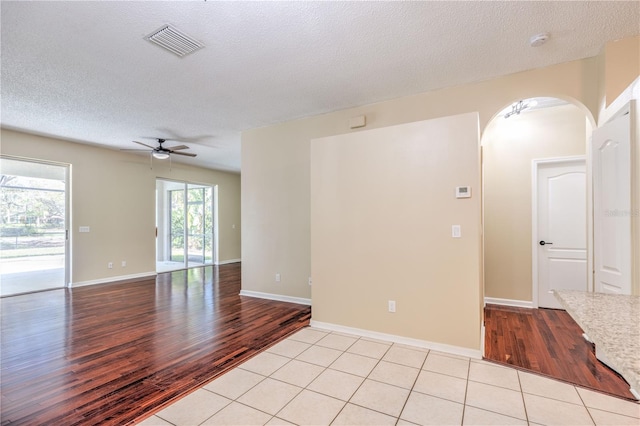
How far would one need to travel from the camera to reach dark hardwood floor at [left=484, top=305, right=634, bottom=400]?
246cm

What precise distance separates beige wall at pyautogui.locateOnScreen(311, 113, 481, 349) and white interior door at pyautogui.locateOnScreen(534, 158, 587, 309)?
2.36 m

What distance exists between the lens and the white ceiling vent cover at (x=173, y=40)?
2488 millimetres

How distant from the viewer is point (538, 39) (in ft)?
8.69

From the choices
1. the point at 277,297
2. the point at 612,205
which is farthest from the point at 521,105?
the point at 277,297

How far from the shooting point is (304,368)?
105 inches

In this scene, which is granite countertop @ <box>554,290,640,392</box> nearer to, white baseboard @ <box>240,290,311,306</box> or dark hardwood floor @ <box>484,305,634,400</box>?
dark hardwood floor @ <box>484,305,634,400</box>

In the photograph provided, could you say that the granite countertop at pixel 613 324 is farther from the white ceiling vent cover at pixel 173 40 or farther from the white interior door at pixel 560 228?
the white interior door at pixel 560 228

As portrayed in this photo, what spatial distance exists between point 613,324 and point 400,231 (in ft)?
7.06

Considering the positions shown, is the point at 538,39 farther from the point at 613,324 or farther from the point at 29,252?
the point at 29,252

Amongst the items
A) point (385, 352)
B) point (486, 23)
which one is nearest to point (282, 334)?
point (385, 352)

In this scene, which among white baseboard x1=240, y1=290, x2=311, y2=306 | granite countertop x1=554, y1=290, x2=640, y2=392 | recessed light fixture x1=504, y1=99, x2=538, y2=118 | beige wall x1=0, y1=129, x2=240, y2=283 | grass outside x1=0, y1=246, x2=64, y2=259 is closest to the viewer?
granite countertop x1=554, y1=290, x2=640, y2=392

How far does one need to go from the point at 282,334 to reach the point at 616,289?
3.20 m

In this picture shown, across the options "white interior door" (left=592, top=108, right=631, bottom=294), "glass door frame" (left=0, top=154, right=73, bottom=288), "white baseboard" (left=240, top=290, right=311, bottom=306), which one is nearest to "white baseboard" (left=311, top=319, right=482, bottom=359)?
"white baseboard" (left=240, top=290, right=311, bottom=306)

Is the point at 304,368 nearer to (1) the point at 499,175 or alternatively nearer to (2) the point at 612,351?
(2) the point at 612,351
